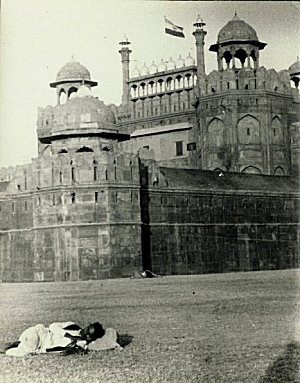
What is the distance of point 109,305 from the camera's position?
15430 millimetres

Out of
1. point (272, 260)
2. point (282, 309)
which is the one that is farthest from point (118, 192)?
point (282, 309)

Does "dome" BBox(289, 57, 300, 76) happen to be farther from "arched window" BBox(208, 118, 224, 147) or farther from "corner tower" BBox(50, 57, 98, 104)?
"corner tower" BBox(50, 57, 98, 104)

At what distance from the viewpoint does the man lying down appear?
32.9 feet

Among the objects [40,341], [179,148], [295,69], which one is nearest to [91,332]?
[40,341]

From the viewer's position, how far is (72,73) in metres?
44.0

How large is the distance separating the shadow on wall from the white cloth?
2363mm

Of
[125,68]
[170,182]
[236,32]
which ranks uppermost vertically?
[125,68]

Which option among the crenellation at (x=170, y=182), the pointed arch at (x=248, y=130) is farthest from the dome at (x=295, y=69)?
the pointed arch at (x=248, y=130)

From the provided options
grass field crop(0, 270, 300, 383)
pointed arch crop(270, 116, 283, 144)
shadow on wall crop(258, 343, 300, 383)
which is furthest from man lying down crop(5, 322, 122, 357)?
pointed arch crop(270, 116, 283, 144)

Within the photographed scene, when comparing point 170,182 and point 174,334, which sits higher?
point 170,182

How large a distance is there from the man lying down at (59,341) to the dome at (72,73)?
34218 millimetres

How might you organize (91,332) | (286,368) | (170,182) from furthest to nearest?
(170,182) < (91,332) < (286,368)

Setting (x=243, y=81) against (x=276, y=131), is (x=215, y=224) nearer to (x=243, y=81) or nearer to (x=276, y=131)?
(x=243, y=81)

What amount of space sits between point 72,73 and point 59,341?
3494 centimetres
